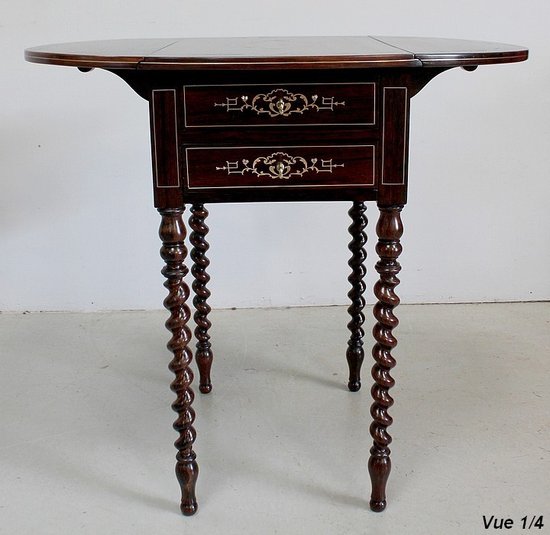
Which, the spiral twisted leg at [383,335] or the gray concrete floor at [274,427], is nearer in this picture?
the spiral twisted leg at [383,335]

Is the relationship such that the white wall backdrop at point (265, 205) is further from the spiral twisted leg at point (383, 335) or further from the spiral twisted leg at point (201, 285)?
the spiral twisted leg at point (383, 335)

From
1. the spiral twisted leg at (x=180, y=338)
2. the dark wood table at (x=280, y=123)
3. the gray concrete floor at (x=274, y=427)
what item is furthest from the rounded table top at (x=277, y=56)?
the gray concrete floor at (x=274, y=427)

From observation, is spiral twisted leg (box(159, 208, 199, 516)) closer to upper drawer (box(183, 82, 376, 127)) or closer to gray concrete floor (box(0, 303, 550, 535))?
gray concrete floor (box(0, 303, 550, 535))

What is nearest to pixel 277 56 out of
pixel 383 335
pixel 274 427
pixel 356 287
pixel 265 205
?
pixel 383 335

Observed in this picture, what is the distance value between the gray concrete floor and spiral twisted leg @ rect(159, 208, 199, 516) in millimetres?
87

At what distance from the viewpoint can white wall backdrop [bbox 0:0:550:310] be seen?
10.3 ft

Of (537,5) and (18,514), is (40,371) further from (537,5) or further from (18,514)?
(537,5)

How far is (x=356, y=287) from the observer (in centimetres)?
249

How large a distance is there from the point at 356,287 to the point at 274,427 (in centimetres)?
A: 46

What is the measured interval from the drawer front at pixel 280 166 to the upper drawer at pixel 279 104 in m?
0.06

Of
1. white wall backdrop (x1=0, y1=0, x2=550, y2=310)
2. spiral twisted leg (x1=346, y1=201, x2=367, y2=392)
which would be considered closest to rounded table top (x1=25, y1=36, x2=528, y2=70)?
spiral twisted leg (x1=346, y1=201, x2=367, y2=392)

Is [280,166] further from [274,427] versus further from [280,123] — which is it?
[274,427]

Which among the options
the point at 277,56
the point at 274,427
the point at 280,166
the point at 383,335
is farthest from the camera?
the point at 274,427

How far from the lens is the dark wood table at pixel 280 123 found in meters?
1.75
